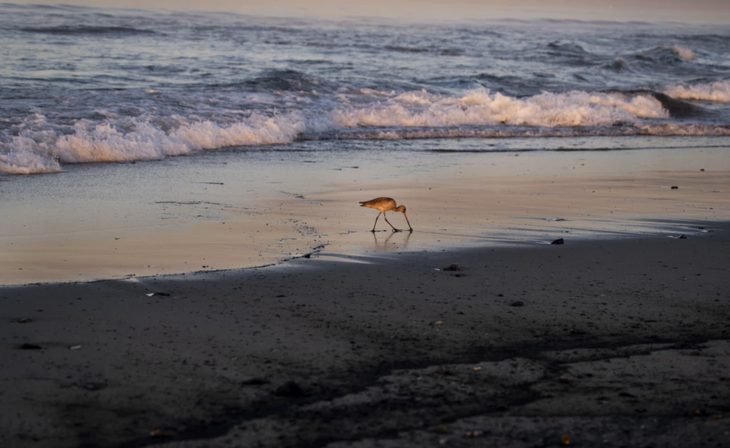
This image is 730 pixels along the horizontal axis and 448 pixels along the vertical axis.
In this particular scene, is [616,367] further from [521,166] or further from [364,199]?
[521,166]

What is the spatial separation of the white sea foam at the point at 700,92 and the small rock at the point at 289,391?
81.2ft

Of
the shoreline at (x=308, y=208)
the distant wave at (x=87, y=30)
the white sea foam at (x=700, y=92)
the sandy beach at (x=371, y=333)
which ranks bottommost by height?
the shoreline at (x=308, y=208)

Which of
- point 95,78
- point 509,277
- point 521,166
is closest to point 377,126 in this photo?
point 521,166

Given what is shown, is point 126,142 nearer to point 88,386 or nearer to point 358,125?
point 358,125

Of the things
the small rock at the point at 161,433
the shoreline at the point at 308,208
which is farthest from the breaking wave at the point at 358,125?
the small rock at the point at 161,433

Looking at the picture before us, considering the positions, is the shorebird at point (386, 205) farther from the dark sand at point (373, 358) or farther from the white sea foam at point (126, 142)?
the white sea foam at point (126, 142)

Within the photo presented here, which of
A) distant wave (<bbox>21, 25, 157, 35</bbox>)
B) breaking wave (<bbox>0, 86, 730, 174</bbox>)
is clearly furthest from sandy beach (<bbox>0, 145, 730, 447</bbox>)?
distant wave (<bbox>21, 25, 157, 35</bbox>)

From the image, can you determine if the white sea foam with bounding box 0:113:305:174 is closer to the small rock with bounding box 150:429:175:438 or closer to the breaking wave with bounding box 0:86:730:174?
the breaking wave with bounding box 0:86:730:174

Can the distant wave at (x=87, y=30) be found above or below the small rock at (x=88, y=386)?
above

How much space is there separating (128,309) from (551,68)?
28728mm

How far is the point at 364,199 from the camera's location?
9.16 m

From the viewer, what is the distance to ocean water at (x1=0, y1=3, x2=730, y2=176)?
1373 cm

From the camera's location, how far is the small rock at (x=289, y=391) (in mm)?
3600

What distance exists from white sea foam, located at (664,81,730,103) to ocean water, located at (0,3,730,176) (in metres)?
0.06
